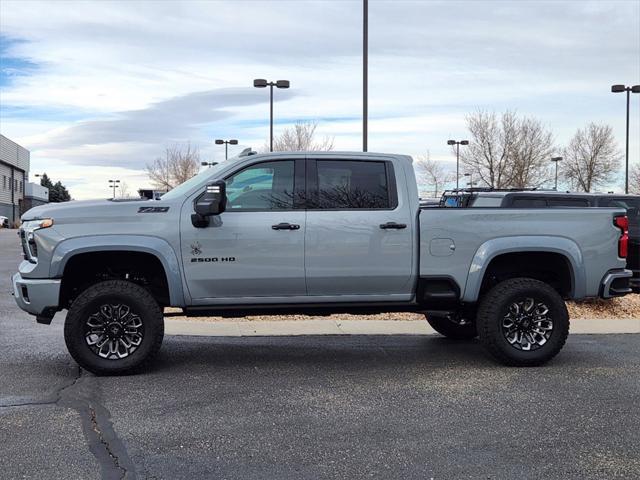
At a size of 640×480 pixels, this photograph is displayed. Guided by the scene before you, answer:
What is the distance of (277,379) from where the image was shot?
6.61 metres

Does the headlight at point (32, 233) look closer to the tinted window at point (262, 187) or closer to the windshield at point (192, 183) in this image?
the windshield at point (192, 183)

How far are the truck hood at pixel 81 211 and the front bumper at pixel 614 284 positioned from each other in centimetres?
476

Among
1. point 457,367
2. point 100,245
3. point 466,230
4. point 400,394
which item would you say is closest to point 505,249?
point 466,230

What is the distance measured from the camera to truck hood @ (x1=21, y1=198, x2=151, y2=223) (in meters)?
6.50

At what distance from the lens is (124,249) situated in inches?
257

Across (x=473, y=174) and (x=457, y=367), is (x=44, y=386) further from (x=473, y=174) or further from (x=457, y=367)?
(x=473, y=174)

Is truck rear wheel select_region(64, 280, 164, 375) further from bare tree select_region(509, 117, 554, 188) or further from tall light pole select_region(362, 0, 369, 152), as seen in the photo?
bare tree select_region(509, 117, 554, 188)

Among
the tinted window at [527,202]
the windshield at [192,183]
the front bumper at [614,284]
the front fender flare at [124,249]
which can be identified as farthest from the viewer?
the tinted window at [527,202]

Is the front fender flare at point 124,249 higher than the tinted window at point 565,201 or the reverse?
the reverse

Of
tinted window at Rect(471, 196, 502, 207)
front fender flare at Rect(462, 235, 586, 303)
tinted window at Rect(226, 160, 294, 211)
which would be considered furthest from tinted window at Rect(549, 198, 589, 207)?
tinted window at Rect(226, 160, 294, 211)

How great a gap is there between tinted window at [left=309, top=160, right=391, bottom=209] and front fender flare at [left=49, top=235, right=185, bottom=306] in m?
1.46

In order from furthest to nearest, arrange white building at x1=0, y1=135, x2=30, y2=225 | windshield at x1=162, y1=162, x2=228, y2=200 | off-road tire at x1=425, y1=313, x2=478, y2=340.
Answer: white building at x1=0, y1=135, x2=30, y2=225
off-road tire at x1=425, y1=313, x2=478, y2=340
windshield at x1=162, y1=162, x2=228, y2=200

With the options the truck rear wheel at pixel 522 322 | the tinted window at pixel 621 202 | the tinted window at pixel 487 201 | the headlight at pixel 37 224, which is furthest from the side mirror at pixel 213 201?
the tinted window at pixel 621 202

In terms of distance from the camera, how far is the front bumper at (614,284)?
7262 millimetres
